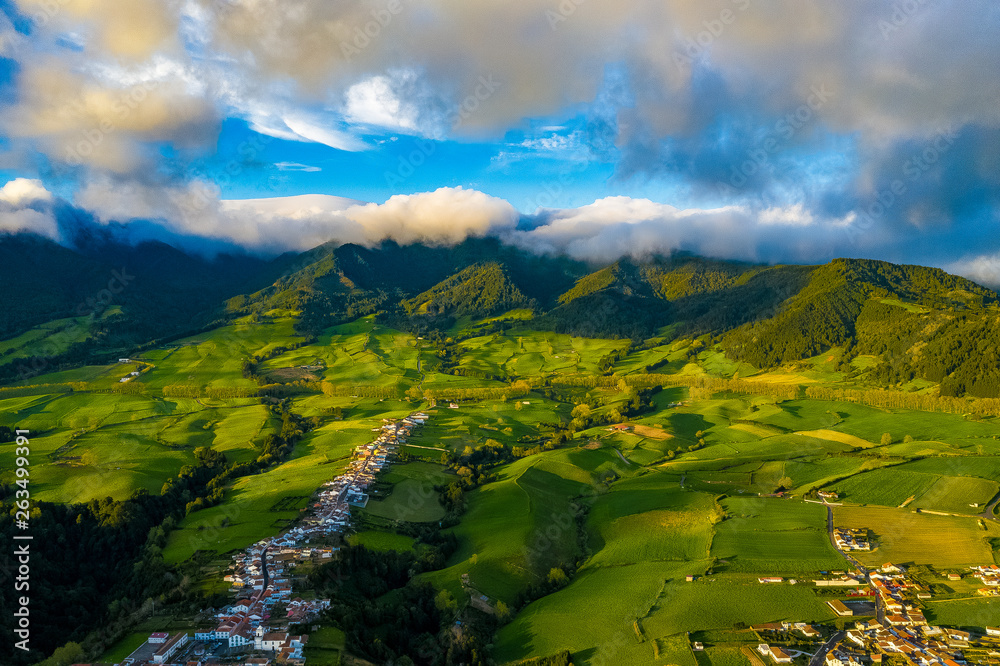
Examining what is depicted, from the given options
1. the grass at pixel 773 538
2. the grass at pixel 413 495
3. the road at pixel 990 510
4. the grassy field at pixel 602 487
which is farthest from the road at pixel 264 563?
the road at pixel 990 510

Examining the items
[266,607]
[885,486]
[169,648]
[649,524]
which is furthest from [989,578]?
[169,648]

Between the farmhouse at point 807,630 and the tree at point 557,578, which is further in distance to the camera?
the tree at point 557,578

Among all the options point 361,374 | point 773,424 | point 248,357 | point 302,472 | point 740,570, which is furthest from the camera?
point 248,357

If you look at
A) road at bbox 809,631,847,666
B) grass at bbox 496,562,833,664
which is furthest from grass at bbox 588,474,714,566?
road at bbox 809,631,847,666

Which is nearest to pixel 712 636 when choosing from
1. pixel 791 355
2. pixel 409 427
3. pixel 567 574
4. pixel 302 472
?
pixel 567 574

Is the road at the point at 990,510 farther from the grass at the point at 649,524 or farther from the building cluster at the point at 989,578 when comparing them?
the grass at the point at 649,524

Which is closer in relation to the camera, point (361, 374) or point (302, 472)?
point (302, 472)

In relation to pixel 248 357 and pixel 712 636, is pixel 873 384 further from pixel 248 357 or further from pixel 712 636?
pixel 248 357
